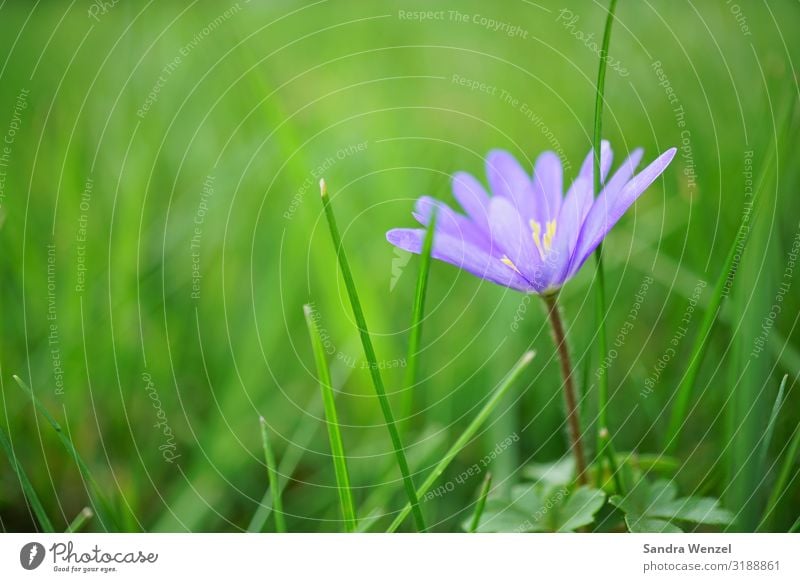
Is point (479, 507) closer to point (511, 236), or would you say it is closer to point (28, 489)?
point (511, 236)

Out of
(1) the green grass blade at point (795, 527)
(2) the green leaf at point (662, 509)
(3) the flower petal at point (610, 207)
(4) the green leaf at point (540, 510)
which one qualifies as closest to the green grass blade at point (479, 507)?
(4) the green leaf at point (540, 510)

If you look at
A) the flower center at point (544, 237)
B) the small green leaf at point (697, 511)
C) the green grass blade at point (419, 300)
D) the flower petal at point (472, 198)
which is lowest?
the small green leaf at point (697, 511)

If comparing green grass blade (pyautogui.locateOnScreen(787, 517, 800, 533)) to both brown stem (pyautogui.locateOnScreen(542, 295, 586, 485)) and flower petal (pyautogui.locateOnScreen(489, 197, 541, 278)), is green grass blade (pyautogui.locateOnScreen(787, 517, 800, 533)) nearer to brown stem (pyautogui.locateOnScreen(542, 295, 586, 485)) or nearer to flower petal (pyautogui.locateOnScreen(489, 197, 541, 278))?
brown stem (pyautogui.locateOnScreen(542, 295, 586, 485))

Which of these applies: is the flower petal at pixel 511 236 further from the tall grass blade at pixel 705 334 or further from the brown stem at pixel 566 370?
the tall grass blade at pixel 705 334

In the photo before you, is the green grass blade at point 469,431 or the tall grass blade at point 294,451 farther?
the tall grass blade at point 294,451

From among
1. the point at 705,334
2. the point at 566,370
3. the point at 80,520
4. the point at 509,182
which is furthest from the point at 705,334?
the point at 80,520
